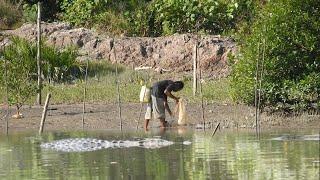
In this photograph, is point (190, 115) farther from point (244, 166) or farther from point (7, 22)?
point (7, 22)

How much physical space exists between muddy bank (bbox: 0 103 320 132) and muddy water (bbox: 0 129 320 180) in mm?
1555

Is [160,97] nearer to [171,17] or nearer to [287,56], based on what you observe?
[287,56]

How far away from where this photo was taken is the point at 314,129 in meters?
21.5

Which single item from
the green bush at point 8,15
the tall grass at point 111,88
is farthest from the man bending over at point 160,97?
the green bush at point 8,15

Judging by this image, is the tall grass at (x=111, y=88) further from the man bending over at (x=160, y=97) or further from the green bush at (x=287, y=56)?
the green bush at (x=287, y=56)

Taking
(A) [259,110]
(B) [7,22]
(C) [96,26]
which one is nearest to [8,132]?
(A) [259,110]

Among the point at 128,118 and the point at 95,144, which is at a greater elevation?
the point at 128,118

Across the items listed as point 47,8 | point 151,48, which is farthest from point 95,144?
point 47,8

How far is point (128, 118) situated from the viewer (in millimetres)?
25344

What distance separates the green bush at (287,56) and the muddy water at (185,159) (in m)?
1.61

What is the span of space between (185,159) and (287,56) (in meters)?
6.44

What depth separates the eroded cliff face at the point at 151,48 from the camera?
33.4m

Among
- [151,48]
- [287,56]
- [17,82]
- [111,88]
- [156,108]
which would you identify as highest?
[151,48]

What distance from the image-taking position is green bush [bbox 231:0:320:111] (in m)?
22.4
